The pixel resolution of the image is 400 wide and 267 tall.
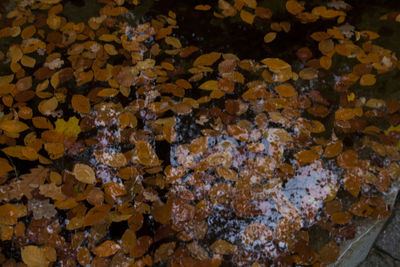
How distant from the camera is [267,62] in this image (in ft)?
8.63

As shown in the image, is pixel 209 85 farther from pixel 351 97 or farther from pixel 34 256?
pixel 34 256

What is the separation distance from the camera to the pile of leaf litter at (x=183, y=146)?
186cm

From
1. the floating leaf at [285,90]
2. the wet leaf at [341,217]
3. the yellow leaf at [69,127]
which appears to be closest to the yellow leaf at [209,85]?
the floating leaf at [285,90]

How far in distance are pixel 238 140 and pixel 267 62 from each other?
2.68ft

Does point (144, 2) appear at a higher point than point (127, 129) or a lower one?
higher

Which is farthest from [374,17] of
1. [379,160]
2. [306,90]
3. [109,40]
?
[109,40]

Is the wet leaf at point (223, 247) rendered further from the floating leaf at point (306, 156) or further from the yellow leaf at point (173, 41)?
the yellow leaf at point (173, 41)

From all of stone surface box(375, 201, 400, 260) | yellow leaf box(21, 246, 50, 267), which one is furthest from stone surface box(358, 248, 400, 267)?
yellow leaf box(21, 246, 50, 267)

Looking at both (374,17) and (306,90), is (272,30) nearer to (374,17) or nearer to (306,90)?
(306,90)

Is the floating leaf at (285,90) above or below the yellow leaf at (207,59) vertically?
below

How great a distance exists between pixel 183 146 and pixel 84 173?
0.67 metres

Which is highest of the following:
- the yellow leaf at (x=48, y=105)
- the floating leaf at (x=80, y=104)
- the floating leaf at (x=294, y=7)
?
the floating leaf at (x=294, y=7)

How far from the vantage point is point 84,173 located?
6.81ft

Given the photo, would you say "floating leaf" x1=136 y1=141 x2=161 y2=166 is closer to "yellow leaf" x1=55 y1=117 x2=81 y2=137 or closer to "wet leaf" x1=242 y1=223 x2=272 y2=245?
"yellow leaf" x1=55 y1=117 x2=81 y2=137
